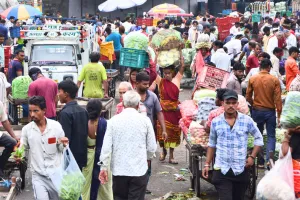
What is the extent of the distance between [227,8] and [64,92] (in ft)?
169

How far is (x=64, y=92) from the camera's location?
9.51m

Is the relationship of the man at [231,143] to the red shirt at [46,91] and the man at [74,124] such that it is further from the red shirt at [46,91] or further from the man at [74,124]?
the red shirt at [46,91]

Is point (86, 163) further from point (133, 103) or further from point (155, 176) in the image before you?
point (155, 176)

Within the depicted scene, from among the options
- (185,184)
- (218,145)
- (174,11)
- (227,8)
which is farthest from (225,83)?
(227,8)

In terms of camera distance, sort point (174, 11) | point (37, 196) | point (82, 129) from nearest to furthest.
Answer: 1. point (37, 196)
2. point (82, 129)
3. point (174, 11)

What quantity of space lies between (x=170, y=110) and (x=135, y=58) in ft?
4.51

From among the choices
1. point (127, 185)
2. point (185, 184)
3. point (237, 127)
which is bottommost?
point (185, 184)

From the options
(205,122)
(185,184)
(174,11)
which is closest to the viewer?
(205,122)

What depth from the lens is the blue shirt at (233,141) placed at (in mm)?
8945

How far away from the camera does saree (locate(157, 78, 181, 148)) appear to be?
44.3ft

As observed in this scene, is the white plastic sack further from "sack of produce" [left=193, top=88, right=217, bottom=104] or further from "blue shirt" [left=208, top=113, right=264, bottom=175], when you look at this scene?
"sack of produce" [left=193, top=88, right=217, bottom=104]

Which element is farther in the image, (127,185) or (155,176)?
(155,176)

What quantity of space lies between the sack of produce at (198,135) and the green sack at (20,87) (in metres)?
5.40

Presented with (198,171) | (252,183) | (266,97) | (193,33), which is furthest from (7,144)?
(193,33)
